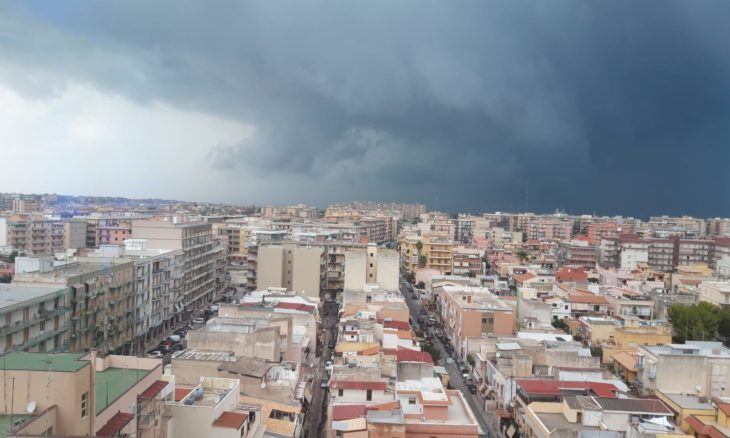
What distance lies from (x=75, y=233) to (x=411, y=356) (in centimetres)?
6071

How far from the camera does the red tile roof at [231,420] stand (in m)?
13.3

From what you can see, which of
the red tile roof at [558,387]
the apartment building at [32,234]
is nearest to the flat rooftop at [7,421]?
the red tile roof at [558,387]

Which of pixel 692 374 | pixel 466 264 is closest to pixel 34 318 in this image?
pixel 692 374

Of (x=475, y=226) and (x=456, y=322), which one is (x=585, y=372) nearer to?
(x=456, y=322)

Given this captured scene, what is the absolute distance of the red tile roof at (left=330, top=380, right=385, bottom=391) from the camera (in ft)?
61.7

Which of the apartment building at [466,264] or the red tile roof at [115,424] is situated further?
the apartment building at [466,264]

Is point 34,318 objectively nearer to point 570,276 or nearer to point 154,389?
point 154,389

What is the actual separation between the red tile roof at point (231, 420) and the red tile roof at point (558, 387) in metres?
11.1

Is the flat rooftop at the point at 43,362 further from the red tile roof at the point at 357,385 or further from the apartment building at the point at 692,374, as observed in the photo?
the apartment building at the point at 692,374

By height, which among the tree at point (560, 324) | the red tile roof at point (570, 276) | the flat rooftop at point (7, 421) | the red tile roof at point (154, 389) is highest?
the flat rooftop at point (7, 421)

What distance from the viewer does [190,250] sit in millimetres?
41125

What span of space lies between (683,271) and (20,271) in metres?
55.1

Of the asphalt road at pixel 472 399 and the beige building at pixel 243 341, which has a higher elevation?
the beige building at pixel 243 341

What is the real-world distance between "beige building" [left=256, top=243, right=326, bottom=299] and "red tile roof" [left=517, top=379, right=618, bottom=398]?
80.2 ft
